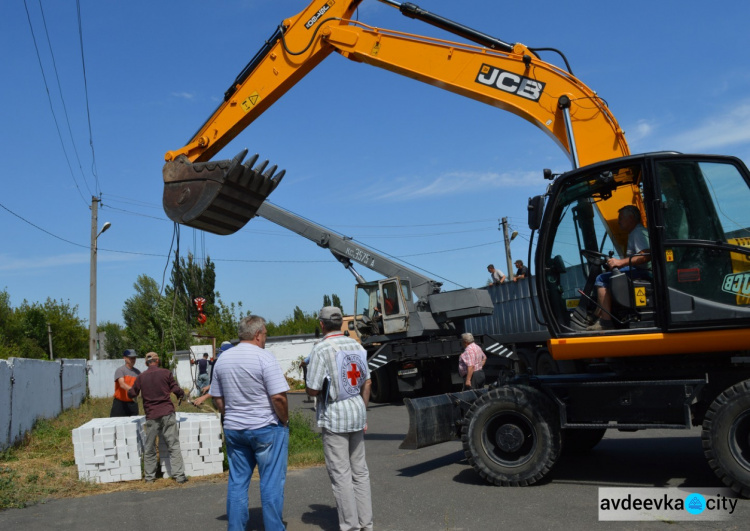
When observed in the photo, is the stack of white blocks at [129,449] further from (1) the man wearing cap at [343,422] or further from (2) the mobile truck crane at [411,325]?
(2) the mobile truck crane at [411,325]

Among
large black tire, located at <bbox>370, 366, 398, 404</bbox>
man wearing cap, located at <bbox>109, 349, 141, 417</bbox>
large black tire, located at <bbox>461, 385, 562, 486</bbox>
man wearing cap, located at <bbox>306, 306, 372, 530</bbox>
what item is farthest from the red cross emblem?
large black tire, located at <bbox>370, 366, 398, 404</bbox>

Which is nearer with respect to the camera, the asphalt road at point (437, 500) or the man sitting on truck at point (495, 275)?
the asphalt road at point (437, 500)

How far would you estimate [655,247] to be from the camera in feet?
21.3

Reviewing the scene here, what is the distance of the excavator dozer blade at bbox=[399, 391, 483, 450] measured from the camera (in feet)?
24.5

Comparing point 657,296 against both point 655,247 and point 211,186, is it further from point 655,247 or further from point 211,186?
point 211,186

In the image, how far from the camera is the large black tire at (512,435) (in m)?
7.03

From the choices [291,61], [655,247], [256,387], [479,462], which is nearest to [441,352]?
[291,61]

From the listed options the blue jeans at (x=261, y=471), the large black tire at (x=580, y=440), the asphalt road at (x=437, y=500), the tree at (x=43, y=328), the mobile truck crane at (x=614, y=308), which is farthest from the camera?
the tree at (x=43, y=328)

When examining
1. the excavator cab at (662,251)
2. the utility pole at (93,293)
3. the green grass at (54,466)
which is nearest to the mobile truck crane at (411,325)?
the green grass at (54,466)

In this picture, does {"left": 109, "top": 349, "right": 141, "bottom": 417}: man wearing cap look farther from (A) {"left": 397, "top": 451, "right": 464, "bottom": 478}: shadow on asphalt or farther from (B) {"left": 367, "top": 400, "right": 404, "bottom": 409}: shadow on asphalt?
(B) {"left": 367, "top": 400, "right": 404, "bottom": 409}: shadow on asphalt

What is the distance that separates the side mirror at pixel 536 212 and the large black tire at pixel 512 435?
1.68 meters

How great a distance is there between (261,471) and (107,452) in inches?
158

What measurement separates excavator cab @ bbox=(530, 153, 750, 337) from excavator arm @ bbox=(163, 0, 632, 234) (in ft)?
1.68

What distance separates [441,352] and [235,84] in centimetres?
826
